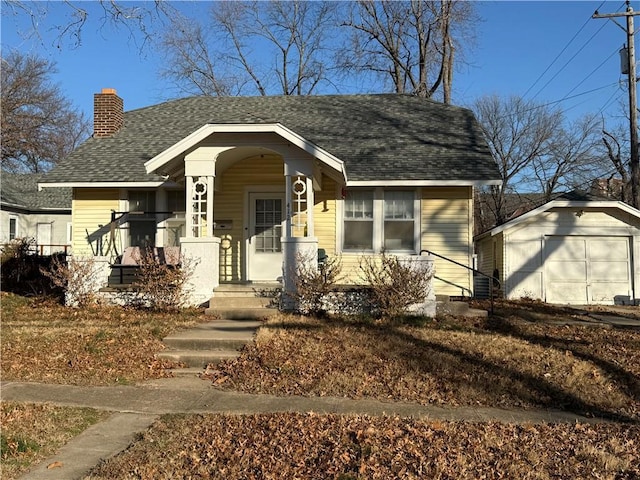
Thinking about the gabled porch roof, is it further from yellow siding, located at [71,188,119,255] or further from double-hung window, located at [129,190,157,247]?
yellow siding, located at [71,188,119,255]

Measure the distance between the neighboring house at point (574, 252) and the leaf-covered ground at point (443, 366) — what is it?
18.8 ft

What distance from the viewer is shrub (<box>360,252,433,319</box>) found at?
33.2 feet

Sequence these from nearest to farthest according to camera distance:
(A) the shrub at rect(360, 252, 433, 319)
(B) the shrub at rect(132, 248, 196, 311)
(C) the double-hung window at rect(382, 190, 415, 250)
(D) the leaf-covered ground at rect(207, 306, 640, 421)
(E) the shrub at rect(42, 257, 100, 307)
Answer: (D) the leaf-covered ground at rect(207, 306, 640, 421) → (A) the shrub at rect(360, 252, 433, 319) → (B) the shrub at rect(132, 248, 196, 311) → (E) the shrub at rect(42, 257, 100, 307) → (C) the double-hung window at rect(382, 190, 415, 250)

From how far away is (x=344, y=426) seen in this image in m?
5.38

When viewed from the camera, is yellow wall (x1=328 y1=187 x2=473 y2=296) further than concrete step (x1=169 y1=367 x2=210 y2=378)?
Yes

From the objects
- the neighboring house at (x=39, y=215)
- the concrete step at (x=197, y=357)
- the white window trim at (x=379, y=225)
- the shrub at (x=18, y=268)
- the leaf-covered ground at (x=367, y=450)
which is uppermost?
the neighboring house at (x=39, y=215)

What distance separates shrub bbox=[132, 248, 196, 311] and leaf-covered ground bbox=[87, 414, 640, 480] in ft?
17.7

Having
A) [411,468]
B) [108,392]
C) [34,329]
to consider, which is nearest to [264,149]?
[34,329]

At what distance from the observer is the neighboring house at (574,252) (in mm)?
15156

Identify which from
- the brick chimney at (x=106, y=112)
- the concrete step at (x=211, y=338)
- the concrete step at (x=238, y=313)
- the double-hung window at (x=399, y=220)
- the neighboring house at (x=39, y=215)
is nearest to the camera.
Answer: the concrete step at (x=211, y=338)

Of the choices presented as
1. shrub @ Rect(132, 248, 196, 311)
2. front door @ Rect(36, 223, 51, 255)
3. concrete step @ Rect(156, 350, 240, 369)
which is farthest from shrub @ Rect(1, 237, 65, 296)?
front door @ Rect(36, 223, 51, 255)

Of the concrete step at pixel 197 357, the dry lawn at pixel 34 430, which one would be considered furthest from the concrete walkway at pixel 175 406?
the concrete step at pixel 197 357

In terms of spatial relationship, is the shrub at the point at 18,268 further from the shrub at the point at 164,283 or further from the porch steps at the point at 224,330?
the porch steps at the point at 224,330

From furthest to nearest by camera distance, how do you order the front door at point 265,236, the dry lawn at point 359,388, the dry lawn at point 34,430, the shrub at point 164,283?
the front door at point 265,236
the shrub at point 164,283
the dry lawn at point 34,430
the dry lawn at point 359,388
